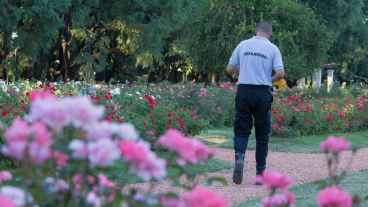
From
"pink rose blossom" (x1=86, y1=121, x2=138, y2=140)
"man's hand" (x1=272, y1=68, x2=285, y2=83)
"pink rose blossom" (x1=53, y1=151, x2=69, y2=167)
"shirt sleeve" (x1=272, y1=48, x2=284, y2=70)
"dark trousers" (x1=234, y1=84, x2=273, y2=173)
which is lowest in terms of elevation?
"dark trousers" (x1=234, y1=84, x2=273, y2=173)

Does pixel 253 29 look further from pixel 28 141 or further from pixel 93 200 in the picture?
pixel 28 141

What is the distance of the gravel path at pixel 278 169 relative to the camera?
705 cm

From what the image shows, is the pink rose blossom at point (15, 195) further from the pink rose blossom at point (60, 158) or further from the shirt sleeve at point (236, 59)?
the shirt sleeve at point (236, 59)

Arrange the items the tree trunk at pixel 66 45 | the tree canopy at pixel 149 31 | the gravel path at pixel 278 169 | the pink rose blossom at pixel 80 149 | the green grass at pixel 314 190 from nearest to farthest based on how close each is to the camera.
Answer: the pink rose blossom at pixel 80 149
the green grass at pixel 314 190
the gravel path at pixel 278 169
the tree canopy at pixel 149 31
the tree trunk at pixel 66 45

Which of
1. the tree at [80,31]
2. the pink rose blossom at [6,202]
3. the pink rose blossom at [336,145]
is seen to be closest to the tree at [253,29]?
the tree at [80,31]

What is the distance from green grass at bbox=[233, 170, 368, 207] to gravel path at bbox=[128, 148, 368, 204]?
0.36m

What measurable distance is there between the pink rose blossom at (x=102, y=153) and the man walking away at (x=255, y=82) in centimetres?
541

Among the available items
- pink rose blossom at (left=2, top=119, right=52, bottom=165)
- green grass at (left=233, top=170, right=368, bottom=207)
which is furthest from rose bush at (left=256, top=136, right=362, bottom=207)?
green grass at (left=233, top=170, right=368, bottom=207)

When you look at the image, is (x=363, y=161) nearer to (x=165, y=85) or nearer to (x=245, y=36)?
(x=165, y=85)

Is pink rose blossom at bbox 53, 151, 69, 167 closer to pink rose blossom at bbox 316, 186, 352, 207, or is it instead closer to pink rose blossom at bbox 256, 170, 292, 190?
pink rose blossom at bbox 256, 170, 292, 190

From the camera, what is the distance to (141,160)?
2035 millimetres

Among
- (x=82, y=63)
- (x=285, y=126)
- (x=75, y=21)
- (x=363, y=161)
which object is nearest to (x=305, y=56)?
(x=75, y=21)

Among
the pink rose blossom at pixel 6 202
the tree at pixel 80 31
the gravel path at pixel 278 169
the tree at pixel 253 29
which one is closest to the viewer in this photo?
the pink rose blossom at pixel 6 202

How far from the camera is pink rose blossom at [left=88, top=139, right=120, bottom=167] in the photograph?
195cm
